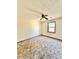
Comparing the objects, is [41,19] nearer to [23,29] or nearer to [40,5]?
[23,29]

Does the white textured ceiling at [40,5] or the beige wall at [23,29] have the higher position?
the white textured ceiling at [40,5]

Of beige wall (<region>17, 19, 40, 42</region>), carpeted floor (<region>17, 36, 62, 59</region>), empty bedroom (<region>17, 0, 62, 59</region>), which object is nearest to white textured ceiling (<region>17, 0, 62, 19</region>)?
empty bedroom (<region>17, 0, 62, 59</region>)

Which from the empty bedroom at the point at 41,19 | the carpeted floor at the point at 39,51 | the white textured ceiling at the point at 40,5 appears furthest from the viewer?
the white textured ceiling at the point at 40,5

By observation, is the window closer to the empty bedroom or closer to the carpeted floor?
the empty bedroom

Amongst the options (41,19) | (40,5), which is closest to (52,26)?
(41,19)

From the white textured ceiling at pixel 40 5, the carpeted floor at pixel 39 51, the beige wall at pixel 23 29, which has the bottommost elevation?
the carpeted floor at pixel 39 51

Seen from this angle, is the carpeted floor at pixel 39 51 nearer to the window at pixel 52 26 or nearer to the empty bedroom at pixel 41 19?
the empty bedroom at pixel 41 19

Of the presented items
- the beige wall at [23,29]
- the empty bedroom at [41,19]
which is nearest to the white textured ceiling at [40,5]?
the empty bedroom at [41,19]
